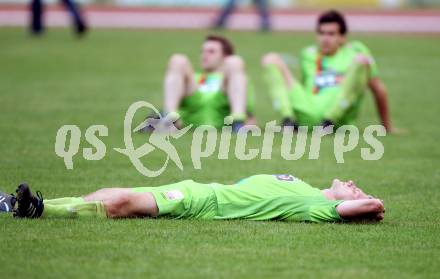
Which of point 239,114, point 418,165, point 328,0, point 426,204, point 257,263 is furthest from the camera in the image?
point 328,0

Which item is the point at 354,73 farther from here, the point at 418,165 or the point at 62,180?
the point at 62,180

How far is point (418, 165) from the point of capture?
976 cm

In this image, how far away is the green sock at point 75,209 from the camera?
6609mm

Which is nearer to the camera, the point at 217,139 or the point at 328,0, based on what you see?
the point at 217,139

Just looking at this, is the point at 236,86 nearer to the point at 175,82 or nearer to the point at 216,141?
the point at 175,82

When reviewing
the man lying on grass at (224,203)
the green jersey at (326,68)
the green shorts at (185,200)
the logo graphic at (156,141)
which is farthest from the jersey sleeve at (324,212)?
the green jersey at (326,68)

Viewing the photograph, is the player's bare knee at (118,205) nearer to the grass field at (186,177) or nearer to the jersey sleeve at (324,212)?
the grass field at (186,177)

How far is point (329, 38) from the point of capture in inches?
472

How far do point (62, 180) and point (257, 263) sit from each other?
3.09m

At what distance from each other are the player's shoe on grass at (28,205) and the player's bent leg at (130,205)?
0.41m

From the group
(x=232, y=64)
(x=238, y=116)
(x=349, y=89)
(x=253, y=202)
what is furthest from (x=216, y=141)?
(x=253, y=202)

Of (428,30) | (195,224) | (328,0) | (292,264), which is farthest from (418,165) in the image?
(328,0)

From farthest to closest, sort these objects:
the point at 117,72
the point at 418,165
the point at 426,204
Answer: the point at 117,72 < the point at 418,165 < the point at 426,204

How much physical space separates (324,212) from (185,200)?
2.87 feet
